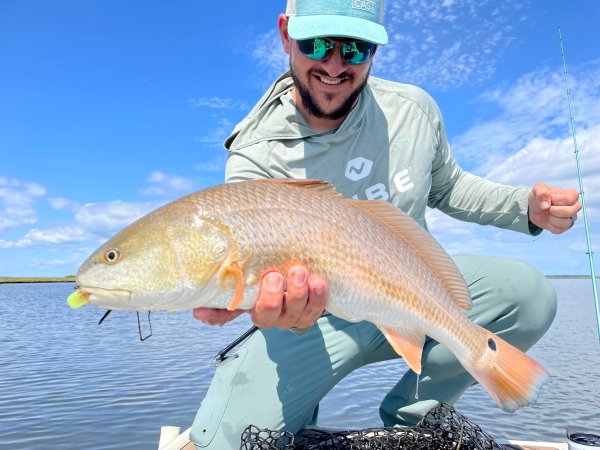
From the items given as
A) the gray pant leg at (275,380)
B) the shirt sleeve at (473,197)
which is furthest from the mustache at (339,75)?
the gray pant leg at (275,380)

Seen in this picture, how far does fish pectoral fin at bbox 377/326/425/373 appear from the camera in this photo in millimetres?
2682

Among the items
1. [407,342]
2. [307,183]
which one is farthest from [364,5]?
[407,342]

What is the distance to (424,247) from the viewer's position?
2879 millimetres

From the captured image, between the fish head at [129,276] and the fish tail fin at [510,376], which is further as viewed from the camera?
the fish tail fin at [510,376]

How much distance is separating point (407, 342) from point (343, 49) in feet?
6.36

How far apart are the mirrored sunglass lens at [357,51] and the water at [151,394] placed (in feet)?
18.9

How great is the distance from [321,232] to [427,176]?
5.24ft

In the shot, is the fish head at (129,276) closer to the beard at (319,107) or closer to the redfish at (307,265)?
the redfish at (307,265)

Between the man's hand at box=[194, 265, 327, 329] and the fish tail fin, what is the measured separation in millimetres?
869

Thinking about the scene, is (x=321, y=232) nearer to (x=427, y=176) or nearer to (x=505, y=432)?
(x=427, y=176)

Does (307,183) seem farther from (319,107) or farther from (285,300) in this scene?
(319,107)

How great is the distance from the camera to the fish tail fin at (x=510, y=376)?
8.41 ft

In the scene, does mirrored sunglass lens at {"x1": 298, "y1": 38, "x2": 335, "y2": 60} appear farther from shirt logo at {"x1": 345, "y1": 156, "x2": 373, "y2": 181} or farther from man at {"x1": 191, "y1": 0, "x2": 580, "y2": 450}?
shirt logo at {"x1": 345, "y1": 156, "x2": 373, "y2": 181}

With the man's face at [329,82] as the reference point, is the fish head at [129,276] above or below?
below
